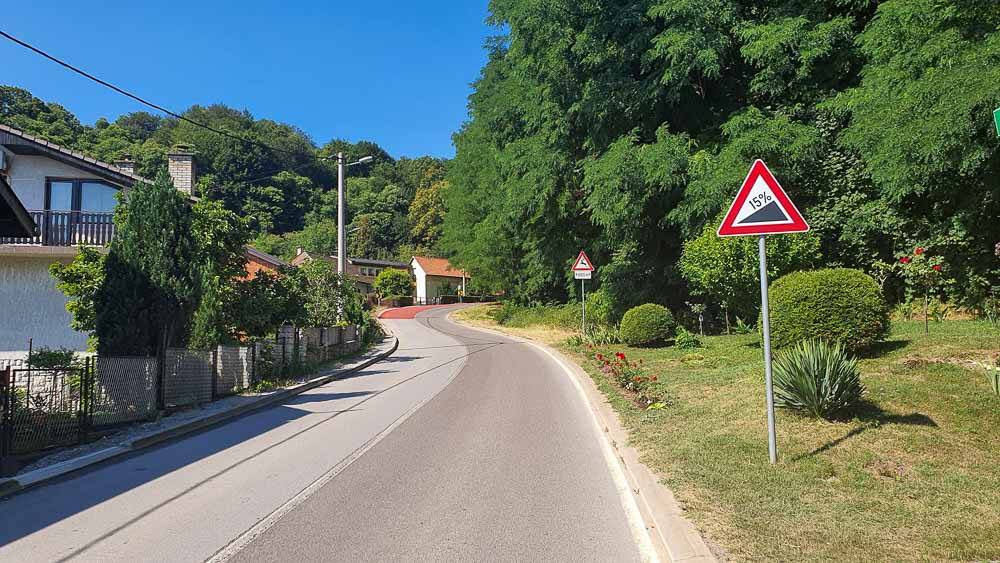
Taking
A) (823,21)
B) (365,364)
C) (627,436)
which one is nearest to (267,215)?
(365,364)

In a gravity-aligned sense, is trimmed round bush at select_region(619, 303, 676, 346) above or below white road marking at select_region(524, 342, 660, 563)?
above

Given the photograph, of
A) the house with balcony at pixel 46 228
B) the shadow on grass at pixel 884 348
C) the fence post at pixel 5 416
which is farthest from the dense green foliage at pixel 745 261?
the house with balcony at pixel 46 228

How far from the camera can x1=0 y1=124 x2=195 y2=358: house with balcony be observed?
19.8 m

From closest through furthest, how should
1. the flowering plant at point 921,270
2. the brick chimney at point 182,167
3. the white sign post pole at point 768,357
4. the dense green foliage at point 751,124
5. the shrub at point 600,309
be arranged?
1. the white sign post pole at point 768,357
2. the dense green foliage at point 751,124
3. the flowering plant at point 921,270
4. the brick chimney at point 182,167
5. the shrub at point 600,309

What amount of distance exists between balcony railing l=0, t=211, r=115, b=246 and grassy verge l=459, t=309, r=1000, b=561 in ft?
55.7

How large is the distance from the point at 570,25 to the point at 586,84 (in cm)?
222

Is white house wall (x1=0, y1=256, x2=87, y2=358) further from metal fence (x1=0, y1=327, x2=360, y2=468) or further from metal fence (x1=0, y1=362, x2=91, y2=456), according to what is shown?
metal fence (x1=0, y1=362, x2=91, y2=456)

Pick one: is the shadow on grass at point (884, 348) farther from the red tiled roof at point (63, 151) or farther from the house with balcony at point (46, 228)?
the house with balcony at point (46, 228)

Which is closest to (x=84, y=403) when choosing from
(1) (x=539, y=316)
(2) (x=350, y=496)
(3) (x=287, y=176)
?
(2) (x=350, y=496)

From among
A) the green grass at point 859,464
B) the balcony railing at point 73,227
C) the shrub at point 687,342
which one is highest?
the balcony railing at point 73,227

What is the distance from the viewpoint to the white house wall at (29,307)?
19.8 metres

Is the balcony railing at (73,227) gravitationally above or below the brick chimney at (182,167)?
below

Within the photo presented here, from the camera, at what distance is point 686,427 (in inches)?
374

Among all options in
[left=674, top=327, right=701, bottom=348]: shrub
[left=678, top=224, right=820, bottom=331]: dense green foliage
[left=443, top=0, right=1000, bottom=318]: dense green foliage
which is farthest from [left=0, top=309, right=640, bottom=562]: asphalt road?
[left=443, top=0, right=1000, bottom=318]: dense green foliage
